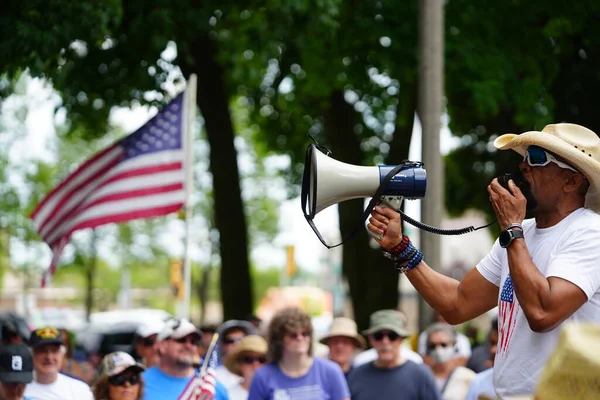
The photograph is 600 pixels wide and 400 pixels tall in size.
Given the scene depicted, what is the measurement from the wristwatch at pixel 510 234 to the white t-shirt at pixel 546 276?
0.14 m

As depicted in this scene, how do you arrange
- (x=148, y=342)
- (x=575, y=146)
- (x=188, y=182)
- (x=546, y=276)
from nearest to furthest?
(x=546, y=276), (x=575, y=146), (x=148, y=342), (x=188, y=182)

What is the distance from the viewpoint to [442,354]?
10.3 meters

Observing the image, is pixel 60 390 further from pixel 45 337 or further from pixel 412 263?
pixel 412 263

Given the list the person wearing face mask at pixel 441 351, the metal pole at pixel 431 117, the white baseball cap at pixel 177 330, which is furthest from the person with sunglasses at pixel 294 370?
the metal pole at pixel 431 117

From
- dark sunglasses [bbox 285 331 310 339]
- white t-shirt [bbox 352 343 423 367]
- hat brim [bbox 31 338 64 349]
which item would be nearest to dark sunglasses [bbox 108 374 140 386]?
hat brim [bbox 31 338 64 349]

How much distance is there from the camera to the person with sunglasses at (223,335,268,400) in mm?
9469

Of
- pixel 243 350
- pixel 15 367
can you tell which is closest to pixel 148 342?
pixel 243 350

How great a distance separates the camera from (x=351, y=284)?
61.4 ft

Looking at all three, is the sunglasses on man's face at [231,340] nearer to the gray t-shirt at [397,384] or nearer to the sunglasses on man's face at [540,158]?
the gray t-shirt at [397,384]

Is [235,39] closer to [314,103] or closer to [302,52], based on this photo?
[302,52]

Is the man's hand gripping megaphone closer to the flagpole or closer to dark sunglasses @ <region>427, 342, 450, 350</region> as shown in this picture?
dark sunglasses @ <region>427, 342, 450, 350</region>

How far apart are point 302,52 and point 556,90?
3.79 m

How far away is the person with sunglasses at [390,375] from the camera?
842cm

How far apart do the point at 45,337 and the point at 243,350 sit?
1845 mm
